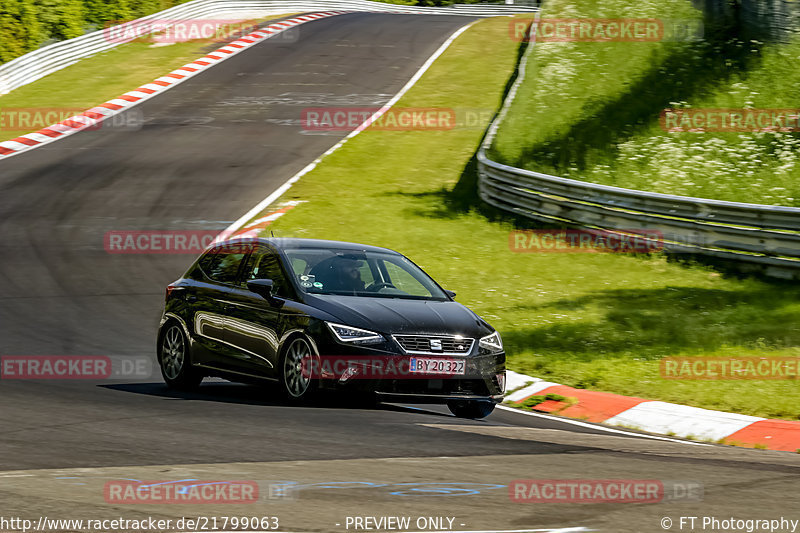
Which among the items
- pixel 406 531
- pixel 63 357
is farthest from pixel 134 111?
pixel 406 531

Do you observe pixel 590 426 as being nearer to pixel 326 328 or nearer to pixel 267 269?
pixel 326 328

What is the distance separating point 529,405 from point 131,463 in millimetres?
5178

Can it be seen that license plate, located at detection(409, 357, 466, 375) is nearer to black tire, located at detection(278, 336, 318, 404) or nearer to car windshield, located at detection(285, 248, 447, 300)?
black tire, located at detection(278, 336, 318, 404)

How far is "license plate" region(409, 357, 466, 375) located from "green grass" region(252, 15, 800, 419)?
257 centimetres

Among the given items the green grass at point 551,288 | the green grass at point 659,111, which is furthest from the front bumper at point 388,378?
the green grass at point 659,111

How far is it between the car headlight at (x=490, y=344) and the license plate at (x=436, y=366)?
309mm

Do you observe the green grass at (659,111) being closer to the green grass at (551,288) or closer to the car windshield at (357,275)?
the green grass at (551,288)

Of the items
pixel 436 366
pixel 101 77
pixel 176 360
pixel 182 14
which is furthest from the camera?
pixel 182 14

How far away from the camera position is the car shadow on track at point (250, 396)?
1029 centimetres

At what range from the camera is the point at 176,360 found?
11805 mm

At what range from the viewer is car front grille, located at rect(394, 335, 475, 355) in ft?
33.0

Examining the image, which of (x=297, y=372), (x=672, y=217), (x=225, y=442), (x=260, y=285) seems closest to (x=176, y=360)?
(x=260, y=285)

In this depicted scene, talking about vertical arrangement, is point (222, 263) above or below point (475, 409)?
above

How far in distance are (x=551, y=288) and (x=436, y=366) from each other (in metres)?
7.25
